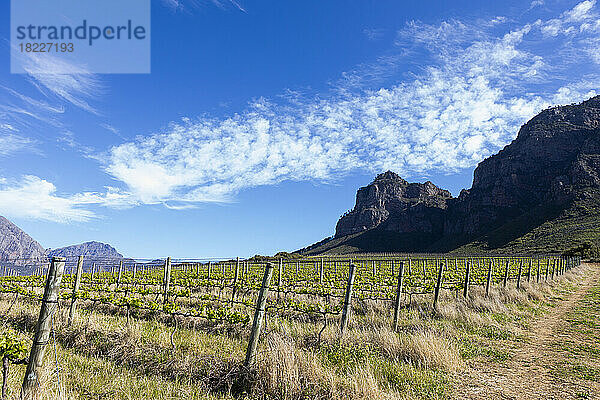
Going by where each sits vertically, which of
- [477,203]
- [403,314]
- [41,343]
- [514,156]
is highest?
[514,156]

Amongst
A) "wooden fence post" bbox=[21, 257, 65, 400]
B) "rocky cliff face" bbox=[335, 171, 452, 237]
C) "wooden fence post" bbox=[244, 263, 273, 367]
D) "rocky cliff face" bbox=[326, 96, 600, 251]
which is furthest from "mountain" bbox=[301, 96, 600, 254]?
"wooden fence post" bbox=[21, 257, 65, 400]

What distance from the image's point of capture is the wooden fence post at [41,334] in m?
4.06

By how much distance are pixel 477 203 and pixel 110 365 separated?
155 meters

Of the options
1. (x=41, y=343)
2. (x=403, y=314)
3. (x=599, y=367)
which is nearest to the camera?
(x=41, y=343)

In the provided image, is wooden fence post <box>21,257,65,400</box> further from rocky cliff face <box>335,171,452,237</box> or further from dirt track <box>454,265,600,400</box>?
rocky cliff face <box>335,171,452,237</box>

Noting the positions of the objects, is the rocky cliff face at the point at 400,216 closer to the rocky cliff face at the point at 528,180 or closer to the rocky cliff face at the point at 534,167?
the rocky cliff face at the point at 528,180

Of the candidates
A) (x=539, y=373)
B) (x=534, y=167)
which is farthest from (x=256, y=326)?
(x=534, y=167)

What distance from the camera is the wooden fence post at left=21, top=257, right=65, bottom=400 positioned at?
406 cm

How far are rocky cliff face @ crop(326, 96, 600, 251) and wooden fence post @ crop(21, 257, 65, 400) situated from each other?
111496 millimetres

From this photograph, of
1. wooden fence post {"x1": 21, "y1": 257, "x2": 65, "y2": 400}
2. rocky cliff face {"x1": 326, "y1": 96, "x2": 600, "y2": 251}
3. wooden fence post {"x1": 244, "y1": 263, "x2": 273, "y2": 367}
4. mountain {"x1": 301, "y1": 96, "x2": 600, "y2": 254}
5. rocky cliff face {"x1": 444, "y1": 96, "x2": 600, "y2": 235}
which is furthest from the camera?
rocky cliff face {"x1": 444, "y1": 96, "x2": 600, "y2": 235}

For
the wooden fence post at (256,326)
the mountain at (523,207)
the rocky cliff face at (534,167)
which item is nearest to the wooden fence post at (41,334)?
the wooden fence post at (256,326)

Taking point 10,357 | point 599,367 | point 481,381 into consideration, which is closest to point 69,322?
point 10,357

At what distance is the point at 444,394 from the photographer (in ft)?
17.2

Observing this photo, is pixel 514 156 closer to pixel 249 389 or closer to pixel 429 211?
pixel 429 211
